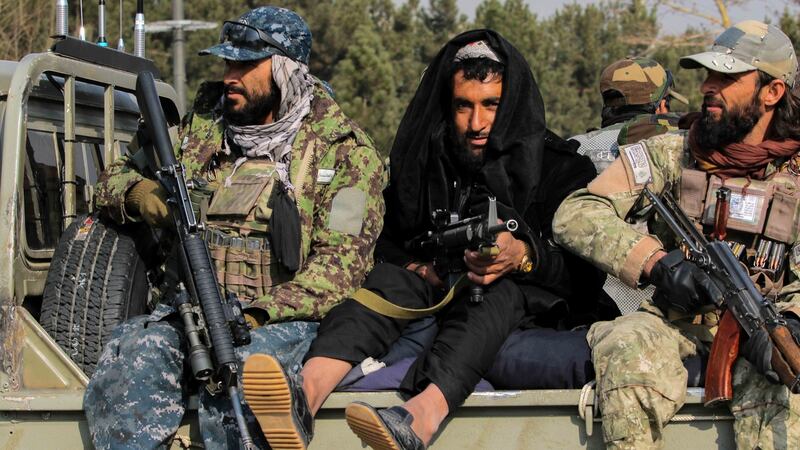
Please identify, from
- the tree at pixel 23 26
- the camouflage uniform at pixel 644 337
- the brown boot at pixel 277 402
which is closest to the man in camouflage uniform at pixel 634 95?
the camouflage uniform at pixel 644 337

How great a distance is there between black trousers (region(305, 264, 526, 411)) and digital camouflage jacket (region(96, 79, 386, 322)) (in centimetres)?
11

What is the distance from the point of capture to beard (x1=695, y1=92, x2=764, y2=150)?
4.15 meters

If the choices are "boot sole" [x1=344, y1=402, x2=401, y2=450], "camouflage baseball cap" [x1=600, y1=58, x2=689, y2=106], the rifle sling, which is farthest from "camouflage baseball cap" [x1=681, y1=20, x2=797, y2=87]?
"camouflage baseball cap" [x1=600, y1=58, x2=689, y2=106]

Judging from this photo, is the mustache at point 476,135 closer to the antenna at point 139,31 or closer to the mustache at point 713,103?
the mustache at point 713,103

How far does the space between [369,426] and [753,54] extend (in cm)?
190

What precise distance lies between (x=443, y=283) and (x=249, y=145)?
923 millimetres

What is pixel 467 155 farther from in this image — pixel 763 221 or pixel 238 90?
pixel 763 221

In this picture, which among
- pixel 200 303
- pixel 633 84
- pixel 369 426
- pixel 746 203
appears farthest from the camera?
pixel 633 84

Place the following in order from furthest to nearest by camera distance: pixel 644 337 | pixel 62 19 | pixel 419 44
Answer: pixel 419 44 → pixel 62 19 → pixel 644 337

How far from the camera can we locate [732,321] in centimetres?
377

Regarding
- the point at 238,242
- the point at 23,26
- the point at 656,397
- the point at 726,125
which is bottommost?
the point at 23,26

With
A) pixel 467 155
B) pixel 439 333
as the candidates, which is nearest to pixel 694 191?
pixel 467 155

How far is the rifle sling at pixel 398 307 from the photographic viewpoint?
4203 millimetres

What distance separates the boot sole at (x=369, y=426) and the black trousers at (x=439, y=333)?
0.32m
